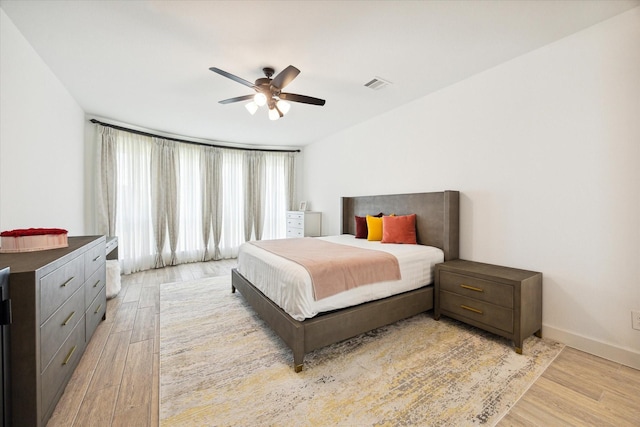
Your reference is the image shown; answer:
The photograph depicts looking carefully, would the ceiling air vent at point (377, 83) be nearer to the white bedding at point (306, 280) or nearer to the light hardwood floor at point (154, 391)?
the white bedding at point (306, 280)

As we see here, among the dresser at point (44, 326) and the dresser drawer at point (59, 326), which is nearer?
the dresser at point (44, 326)

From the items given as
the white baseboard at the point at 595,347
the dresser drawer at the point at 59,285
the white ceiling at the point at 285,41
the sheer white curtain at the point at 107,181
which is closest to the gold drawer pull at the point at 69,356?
the dresser drawer at the point at 59,285

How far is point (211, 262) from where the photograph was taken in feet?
17.5

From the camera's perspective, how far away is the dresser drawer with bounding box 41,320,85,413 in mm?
1358

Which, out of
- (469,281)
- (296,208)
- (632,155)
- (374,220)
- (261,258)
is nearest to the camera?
(632,155)

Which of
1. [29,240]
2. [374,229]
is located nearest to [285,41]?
[29,240]

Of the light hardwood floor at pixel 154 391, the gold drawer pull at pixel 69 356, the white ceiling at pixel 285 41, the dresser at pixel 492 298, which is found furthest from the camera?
the dresser at pixel 492 298

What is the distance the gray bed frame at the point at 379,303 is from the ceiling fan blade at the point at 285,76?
78.6 inches

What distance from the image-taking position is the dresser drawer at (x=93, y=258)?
2115 mm

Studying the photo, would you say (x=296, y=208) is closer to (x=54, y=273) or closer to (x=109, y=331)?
(x=109, y=331)

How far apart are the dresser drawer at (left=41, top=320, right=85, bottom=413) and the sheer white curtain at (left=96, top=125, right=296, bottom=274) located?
299 centimetres

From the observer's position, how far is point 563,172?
221 centimetres

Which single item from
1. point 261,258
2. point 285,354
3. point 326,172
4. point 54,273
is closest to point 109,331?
point 54,273

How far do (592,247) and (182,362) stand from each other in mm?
3355
